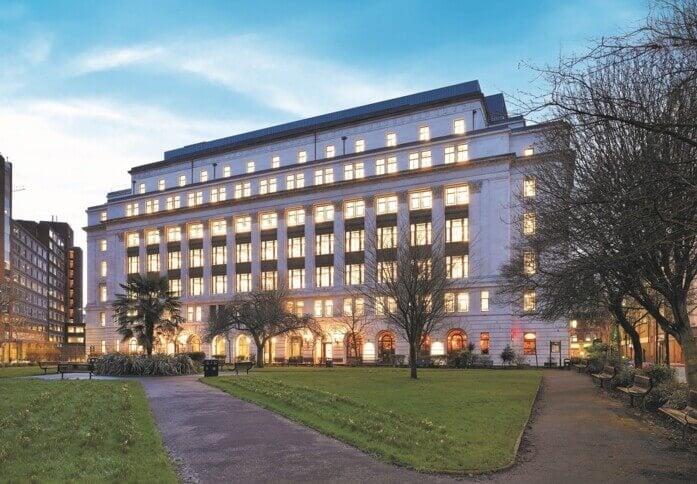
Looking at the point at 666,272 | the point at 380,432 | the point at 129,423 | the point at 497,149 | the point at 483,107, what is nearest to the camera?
the point at 380,432

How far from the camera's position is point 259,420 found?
57.7ft

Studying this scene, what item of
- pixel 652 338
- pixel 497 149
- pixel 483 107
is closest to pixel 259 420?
pixel 497 149

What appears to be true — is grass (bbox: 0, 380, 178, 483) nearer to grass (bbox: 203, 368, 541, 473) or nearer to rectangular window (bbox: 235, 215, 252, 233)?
grass (bbox: 203, 368, 541, 473)

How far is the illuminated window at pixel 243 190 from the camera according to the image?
88.6 m

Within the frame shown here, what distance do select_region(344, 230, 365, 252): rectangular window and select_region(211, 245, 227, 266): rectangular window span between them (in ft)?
63.3

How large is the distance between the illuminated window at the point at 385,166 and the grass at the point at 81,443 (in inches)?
2314

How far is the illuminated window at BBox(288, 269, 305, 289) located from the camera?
83188 mm

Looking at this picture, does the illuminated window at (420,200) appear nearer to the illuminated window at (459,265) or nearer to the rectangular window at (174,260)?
the illuminated window at (459,265)

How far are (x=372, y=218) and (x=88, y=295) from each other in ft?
174

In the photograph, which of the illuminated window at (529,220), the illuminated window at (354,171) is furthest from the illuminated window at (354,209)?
the illuminated window at (529,220)

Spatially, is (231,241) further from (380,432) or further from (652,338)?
(380,432)

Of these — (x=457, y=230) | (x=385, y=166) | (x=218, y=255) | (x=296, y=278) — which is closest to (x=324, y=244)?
(x=296, y=278)

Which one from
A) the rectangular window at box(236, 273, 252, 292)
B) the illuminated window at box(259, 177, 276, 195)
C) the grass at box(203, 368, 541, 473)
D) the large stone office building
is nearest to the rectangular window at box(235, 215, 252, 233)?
the large stone office building

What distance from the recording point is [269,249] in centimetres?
8681
